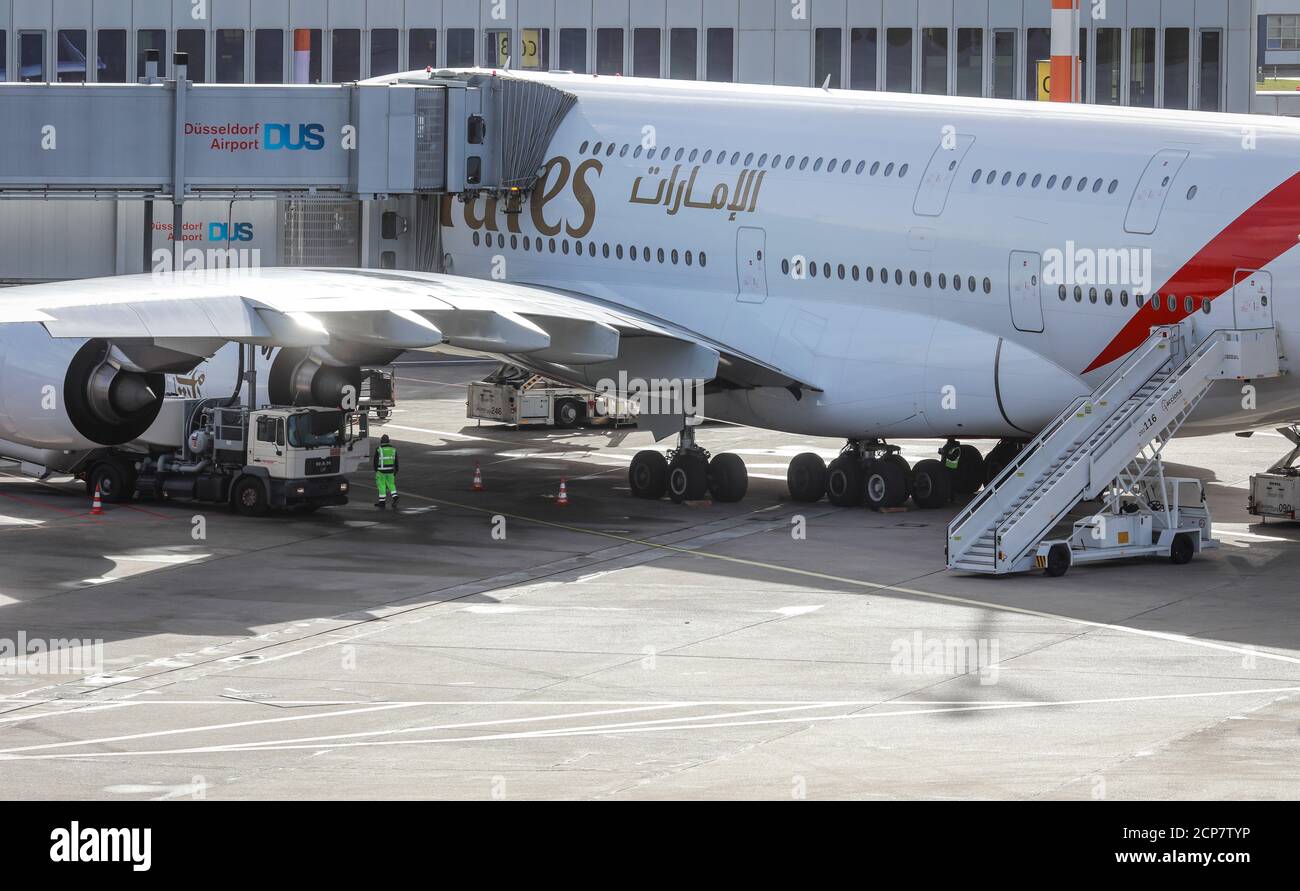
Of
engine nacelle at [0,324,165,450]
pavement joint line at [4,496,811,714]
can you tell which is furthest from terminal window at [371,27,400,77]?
pavement joint line at [4,496,811,714]

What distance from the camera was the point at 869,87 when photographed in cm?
6662

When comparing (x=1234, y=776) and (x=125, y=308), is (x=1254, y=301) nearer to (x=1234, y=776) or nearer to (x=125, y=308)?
(x=1234, y=776)

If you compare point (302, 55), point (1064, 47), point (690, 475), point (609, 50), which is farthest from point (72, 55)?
point (690, 475)

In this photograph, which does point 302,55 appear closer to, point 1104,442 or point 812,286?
point 812,286

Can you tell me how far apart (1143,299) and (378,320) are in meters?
11.9

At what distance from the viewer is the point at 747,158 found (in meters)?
34.8

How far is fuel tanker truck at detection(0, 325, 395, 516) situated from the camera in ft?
102

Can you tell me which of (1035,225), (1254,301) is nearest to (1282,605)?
(1254,301)

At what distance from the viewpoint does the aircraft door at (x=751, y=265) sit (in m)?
34.6

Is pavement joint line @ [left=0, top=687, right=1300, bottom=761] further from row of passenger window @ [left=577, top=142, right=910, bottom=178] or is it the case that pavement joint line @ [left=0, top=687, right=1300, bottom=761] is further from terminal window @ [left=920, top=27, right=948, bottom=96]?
terminal window @ [left=920, top=27, right=948, bottom=96]

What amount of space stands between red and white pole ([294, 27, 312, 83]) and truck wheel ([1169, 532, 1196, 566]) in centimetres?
4132

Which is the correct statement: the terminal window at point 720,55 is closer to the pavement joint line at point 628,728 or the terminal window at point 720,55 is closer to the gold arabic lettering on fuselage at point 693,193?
the gold arabic lettering on fuselage at point 693,193
